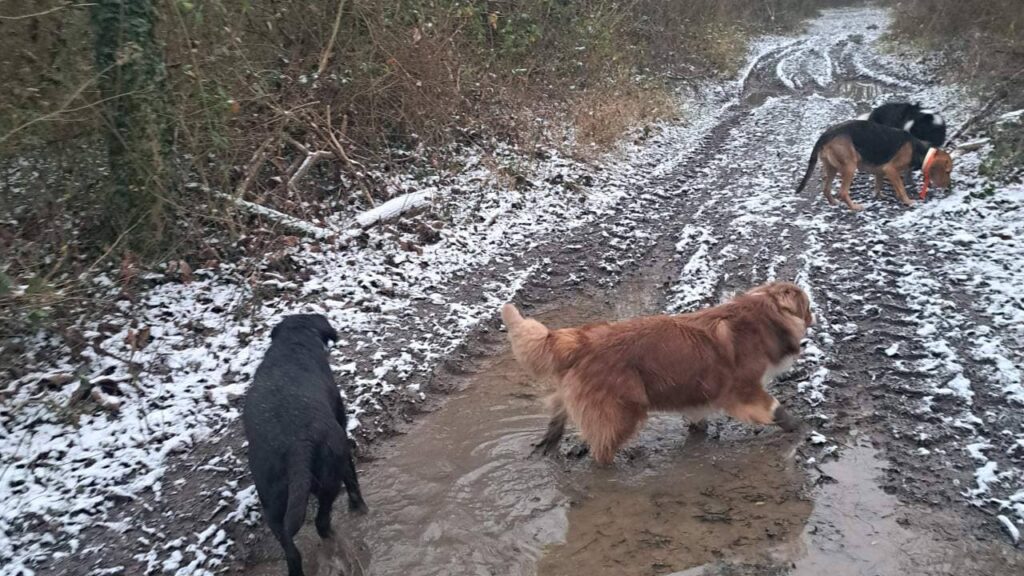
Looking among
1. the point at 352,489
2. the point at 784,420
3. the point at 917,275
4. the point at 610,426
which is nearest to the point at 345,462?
the point at 352,489

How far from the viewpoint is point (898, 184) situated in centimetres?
914

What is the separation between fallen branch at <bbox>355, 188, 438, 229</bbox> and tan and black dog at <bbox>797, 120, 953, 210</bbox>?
6.22 m

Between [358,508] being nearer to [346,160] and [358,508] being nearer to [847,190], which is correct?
[346,160]

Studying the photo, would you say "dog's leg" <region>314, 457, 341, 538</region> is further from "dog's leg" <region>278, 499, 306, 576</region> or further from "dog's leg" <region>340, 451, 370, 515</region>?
"dog's leg" <region>278, 499, 306, 576</region>

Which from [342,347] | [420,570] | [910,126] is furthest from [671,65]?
[420,570]

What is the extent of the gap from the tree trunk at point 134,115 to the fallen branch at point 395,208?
7.68 ft

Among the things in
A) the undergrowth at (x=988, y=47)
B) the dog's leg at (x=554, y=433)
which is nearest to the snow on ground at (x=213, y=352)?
the dog's leg at (x=554, y=433)

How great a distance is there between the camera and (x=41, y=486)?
4004 millimetres

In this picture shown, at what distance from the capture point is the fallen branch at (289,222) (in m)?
7.21

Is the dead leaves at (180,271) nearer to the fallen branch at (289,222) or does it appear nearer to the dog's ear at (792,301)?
the fallen branch at (289,222)

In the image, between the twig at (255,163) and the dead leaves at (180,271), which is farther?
the twig at (255,163)

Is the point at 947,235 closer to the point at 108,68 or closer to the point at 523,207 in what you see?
the point at 523,207

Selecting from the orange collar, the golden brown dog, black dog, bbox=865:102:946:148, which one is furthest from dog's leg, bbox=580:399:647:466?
black dog, bbox=865:102:946:148

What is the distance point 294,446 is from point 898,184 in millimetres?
9424
